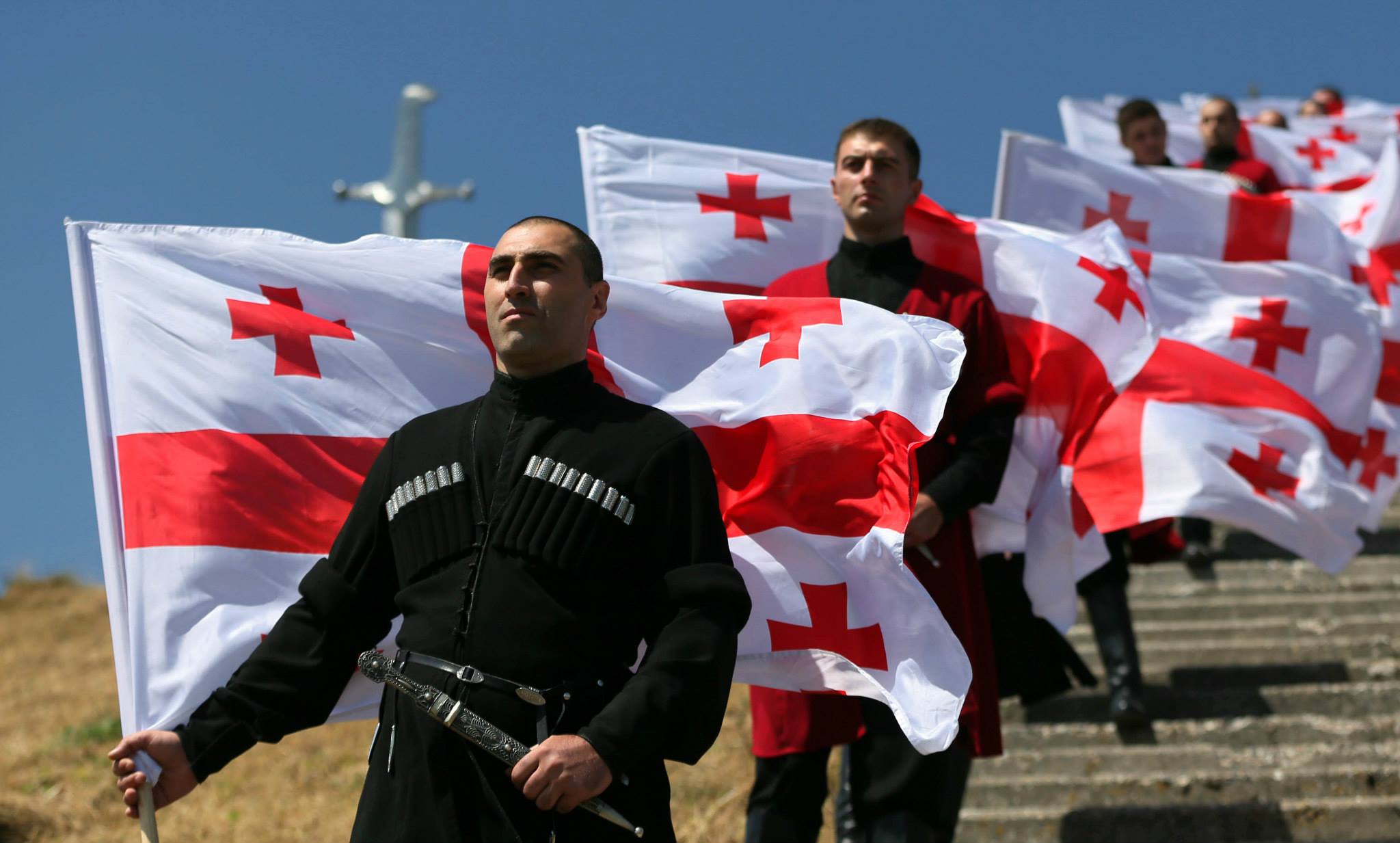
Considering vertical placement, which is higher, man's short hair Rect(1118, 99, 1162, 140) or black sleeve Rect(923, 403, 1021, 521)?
man's short hair Rect(1118, 99, 1162, 140)

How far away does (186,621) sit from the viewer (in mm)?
3969

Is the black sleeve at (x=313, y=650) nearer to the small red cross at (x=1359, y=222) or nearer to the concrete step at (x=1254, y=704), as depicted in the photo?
the concrete step at (x=1254, y=704)

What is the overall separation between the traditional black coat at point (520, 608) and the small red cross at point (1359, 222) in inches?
269

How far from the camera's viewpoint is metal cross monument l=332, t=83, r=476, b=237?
3025 centimetres

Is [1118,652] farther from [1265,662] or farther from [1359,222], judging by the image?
[1359,222]

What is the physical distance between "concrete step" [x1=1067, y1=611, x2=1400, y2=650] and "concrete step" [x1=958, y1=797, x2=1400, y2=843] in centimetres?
223

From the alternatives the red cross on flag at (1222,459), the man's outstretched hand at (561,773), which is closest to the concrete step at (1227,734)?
the red cross on flag at (1222,459)

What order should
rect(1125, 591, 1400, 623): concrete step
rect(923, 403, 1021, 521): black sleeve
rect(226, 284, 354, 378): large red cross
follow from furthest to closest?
rect(1125, 591, 1400, 623): concrete step
rect(923, 403, 1021, 521): black sleeve
rect(226, 284, 354, 378): large red cross

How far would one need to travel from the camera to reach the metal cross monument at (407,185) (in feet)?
99.2

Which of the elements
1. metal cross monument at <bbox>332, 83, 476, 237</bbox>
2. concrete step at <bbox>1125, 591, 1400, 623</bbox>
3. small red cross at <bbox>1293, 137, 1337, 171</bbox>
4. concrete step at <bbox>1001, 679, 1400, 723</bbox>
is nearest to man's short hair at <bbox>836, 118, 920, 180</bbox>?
concrete step at <bbox>1001, 679, 1400, 723</bbox>

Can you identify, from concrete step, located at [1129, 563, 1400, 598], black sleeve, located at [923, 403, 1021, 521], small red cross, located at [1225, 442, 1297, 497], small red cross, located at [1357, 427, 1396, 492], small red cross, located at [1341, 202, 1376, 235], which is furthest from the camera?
concrete step, located at [1129, 563, 1400, 598]

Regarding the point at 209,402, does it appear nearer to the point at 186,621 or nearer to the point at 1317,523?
the point at 186,621

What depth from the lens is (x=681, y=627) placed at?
3.12 meters

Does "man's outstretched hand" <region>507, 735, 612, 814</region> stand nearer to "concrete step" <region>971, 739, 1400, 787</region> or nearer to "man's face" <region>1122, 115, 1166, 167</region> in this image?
"concrete step" <region>971, 739, 1400, 787</region>
